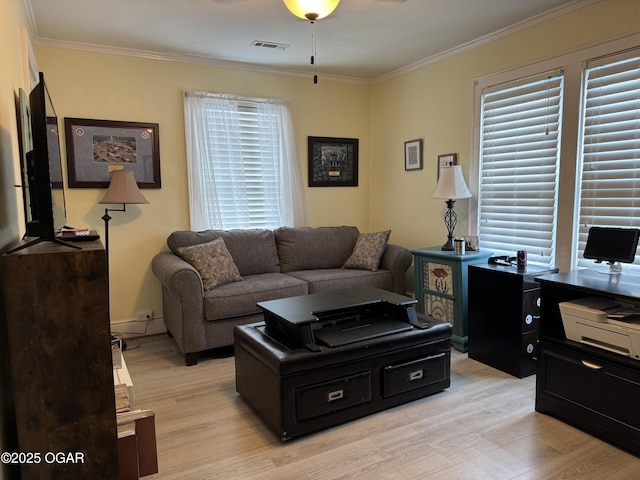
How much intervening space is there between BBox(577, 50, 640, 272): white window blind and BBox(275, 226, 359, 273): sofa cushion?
2.15m

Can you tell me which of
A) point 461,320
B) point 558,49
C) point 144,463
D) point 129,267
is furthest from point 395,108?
point 144,463

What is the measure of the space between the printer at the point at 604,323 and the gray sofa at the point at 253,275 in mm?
1811

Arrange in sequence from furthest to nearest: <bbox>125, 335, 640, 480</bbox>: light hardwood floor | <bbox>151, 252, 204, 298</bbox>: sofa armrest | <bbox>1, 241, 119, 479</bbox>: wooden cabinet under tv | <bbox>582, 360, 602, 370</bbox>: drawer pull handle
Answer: <bbox>151, 252, 204, 298</bbox>: sofa armrest → <bbox>582, 360, 602, 370</bbox>: drawer pull handle → <bbox>125, 335, 640, 480</bbox>: light hardwood floor → <bbox>1, 241, 119, 479</bbox>: wooden cabinet under tv

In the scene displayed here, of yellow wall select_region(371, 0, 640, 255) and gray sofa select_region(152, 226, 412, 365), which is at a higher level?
yellow wall select_region(371, 0, 640, 255)

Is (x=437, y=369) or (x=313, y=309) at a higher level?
(x=313, y=309)

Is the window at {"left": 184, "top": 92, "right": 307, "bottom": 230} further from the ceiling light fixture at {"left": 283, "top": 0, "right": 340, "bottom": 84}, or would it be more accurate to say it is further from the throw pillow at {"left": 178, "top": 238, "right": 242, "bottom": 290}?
the ceiling light fixture at {"left": 283, "top": 0, "right": 340, "bottom": 84}

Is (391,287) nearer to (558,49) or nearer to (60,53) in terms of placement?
(558,49)

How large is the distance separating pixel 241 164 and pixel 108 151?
3.86ft

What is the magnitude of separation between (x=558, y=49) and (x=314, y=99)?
2.37 metres

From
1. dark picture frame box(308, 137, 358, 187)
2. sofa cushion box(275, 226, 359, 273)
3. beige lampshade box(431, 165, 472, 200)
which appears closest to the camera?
beige lampshade box(431, 165, 472, 200)

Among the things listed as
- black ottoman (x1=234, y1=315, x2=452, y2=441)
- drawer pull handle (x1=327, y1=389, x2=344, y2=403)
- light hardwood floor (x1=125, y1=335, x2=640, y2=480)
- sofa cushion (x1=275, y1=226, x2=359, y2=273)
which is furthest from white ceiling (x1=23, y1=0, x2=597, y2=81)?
light hardwood floor (x1=125, y1=335, x2=640, y2=480)

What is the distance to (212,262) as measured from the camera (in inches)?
137

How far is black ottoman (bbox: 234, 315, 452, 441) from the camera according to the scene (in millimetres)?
2193

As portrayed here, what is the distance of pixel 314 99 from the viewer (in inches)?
182
